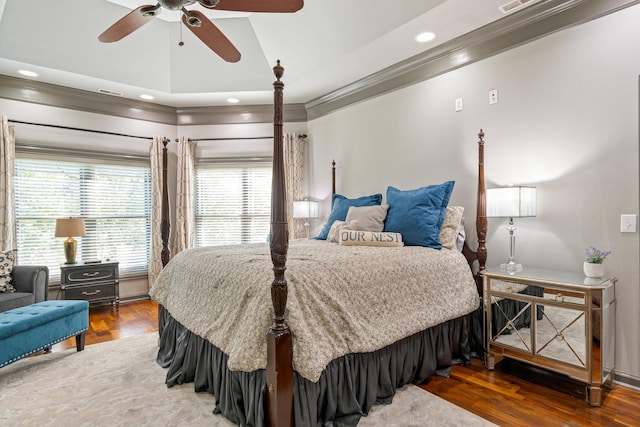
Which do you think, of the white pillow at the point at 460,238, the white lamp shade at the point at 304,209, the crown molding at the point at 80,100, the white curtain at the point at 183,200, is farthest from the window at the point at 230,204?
the white pillow at the point at 460,238

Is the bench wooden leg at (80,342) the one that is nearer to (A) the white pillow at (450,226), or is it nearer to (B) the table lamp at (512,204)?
(A) the white pillow at (450,226)

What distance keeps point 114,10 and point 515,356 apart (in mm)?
4710

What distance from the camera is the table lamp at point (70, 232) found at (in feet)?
13.1

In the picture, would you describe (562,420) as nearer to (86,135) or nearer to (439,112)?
(439,112)

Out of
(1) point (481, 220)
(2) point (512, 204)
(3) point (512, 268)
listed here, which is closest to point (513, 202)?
(2) point (512, 204)

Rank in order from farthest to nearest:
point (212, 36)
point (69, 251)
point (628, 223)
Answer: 1. point (69, 251)
2. point (212, 36)
3. point (628, 223)

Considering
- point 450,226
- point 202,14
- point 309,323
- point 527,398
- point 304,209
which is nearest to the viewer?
point 309,323

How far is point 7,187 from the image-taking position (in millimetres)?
3883

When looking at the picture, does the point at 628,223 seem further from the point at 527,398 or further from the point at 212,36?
the point at 212,36

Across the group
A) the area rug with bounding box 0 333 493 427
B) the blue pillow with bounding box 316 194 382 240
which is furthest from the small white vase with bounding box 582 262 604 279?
the blue pillow with bounding box 316 194 382 240

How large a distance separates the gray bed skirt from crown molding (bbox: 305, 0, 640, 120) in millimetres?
2254

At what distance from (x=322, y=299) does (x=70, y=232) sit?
11.7 ft

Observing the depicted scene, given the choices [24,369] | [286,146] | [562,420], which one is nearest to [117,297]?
[24,369]

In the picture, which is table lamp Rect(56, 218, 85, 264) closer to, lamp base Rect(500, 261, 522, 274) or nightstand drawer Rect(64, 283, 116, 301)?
nightstand drawer Rect(64, 283, 116, 301)
